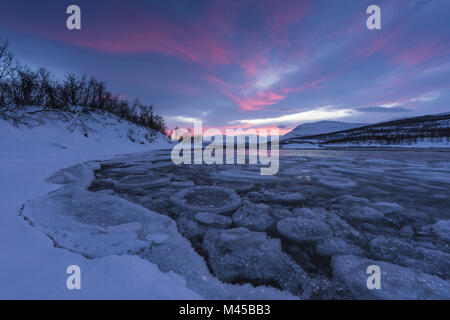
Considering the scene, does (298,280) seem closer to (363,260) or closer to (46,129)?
(363,260)

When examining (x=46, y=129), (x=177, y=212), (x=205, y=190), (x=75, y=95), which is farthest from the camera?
(x=75, y=95)

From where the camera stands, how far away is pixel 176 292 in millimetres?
917

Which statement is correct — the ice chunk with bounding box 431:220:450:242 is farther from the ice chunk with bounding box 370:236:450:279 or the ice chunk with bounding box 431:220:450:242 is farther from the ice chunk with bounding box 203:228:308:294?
the ice chunk with bounding box 203:228:308:294

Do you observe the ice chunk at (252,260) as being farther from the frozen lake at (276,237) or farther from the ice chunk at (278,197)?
the ice chunk at (278,197)

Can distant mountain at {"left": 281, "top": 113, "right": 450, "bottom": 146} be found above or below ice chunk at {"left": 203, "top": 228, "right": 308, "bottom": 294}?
above

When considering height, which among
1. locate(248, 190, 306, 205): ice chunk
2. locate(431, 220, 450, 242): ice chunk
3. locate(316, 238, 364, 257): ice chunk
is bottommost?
locate(316, 238, 364, 257): ice chunk

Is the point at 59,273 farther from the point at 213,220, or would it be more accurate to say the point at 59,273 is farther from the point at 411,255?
the point at 411,255

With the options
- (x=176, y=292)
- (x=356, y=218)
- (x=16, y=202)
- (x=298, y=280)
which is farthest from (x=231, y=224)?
(x=16, y=202)

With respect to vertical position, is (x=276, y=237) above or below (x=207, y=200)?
below

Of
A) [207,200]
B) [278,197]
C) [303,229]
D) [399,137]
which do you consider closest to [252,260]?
[303,229]

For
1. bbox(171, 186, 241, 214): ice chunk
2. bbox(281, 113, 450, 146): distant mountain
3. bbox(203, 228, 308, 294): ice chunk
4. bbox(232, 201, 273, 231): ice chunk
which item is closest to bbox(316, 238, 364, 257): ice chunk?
bbox(203, 228, 308, 294): ice chunk

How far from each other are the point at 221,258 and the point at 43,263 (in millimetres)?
1195

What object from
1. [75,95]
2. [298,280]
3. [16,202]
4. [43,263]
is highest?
[75,95]

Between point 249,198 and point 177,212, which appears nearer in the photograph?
point 177,212
